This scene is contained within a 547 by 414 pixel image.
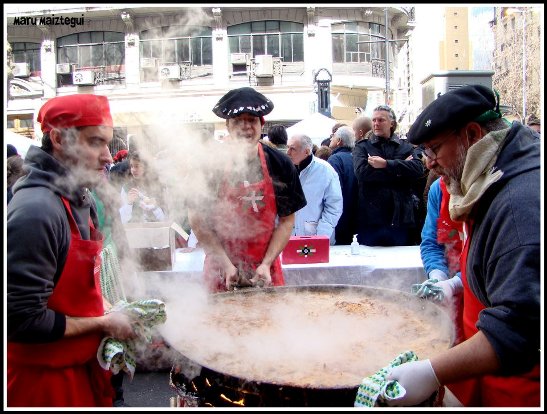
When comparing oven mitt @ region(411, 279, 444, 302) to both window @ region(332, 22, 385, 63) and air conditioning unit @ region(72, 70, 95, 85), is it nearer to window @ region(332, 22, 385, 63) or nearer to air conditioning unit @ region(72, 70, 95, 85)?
air conditioning unit @ region(72, 70, 95, 85)

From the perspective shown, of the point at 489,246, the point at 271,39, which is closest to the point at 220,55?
Answer: the point at 271,39

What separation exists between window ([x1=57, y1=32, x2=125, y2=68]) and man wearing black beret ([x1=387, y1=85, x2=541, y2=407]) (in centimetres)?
881

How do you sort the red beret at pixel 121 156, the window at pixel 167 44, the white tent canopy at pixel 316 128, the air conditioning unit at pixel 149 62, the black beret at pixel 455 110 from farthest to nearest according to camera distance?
the white tent canopy at pixel 316 128 → the red beret at pixel 121 156 → the air conditioning unit at pixel 149 62 → the window at pixel 167 44 → the black beret at pixel 455 110

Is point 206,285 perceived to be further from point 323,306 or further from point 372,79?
point 372,79

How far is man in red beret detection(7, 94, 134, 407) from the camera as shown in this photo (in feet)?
4.97

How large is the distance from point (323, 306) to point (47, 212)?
1.38 m

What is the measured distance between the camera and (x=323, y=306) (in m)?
2.43

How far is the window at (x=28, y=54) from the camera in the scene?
1409 cm

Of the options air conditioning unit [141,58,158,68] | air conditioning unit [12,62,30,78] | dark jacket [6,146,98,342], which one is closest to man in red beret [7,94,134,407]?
dark jacket [6,146,98,342]

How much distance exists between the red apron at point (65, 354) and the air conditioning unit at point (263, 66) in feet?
45.3

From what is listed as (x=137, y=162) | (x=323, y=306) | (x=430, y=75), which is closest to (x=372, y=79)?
(x=430, y=75)

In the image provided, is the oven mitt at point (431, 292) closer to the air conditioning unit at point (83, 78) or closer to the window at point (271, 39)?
the air conditioning unit at point (83, 78)

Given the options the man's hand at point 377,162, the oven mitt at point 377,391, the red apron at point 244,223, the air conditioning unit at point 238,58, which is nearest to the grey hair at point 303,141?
the man's hand at point 377,162

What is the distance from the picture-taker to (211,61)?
1077 cm
